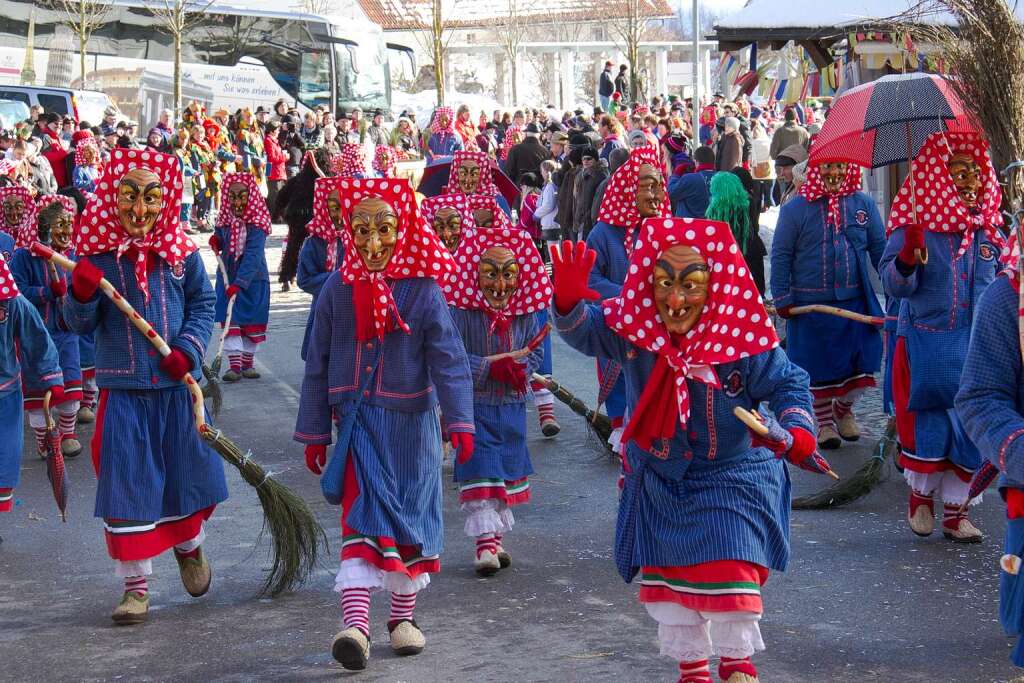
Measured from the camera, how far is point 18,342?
7523 mm

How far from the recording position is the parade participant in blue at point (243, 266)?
1228cm

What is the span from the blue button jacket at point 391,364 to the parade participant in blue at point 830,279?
3.95 metres

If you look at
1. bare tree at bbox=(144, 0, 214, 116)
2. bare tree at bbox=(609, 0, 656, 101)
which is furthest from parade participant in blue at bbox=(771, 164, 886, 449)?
bare tree at bbox=(609, 0, 656, 101)

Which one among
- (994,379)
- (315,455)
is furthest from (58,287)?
(994,379)

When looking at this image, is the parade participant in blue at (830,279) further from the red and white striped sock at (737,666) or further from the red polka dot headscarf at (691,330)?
the red and white striped sock at (737,666)

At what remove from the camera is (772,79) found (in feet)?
70.1

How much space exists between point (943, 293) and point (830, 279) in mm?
1989

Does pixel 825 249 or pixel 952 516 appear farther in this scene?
pixel 825 249

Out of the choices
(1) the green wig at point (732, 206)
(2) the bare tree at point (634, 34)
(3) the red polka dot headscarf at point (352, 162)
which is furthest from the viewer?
(2) the bare tree at point (634, 34)

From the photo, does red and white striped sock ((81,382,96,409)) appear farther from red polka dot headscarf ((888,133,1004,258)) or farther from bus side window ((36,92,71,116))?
bus side window ((36,92,71,116))

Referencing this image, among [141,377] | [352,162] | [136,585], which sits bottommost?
[136,585]

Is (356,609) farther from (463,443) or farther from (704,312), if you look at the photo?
(704,312)

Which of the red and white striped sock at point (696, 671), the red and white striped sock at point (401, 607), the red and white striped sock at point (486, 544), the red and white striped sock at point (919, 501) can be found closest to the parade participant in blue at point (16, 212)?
the red and white striped sock at point (486, 544)

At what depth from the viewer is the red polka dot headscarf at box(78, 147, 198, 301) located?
6227 mm
